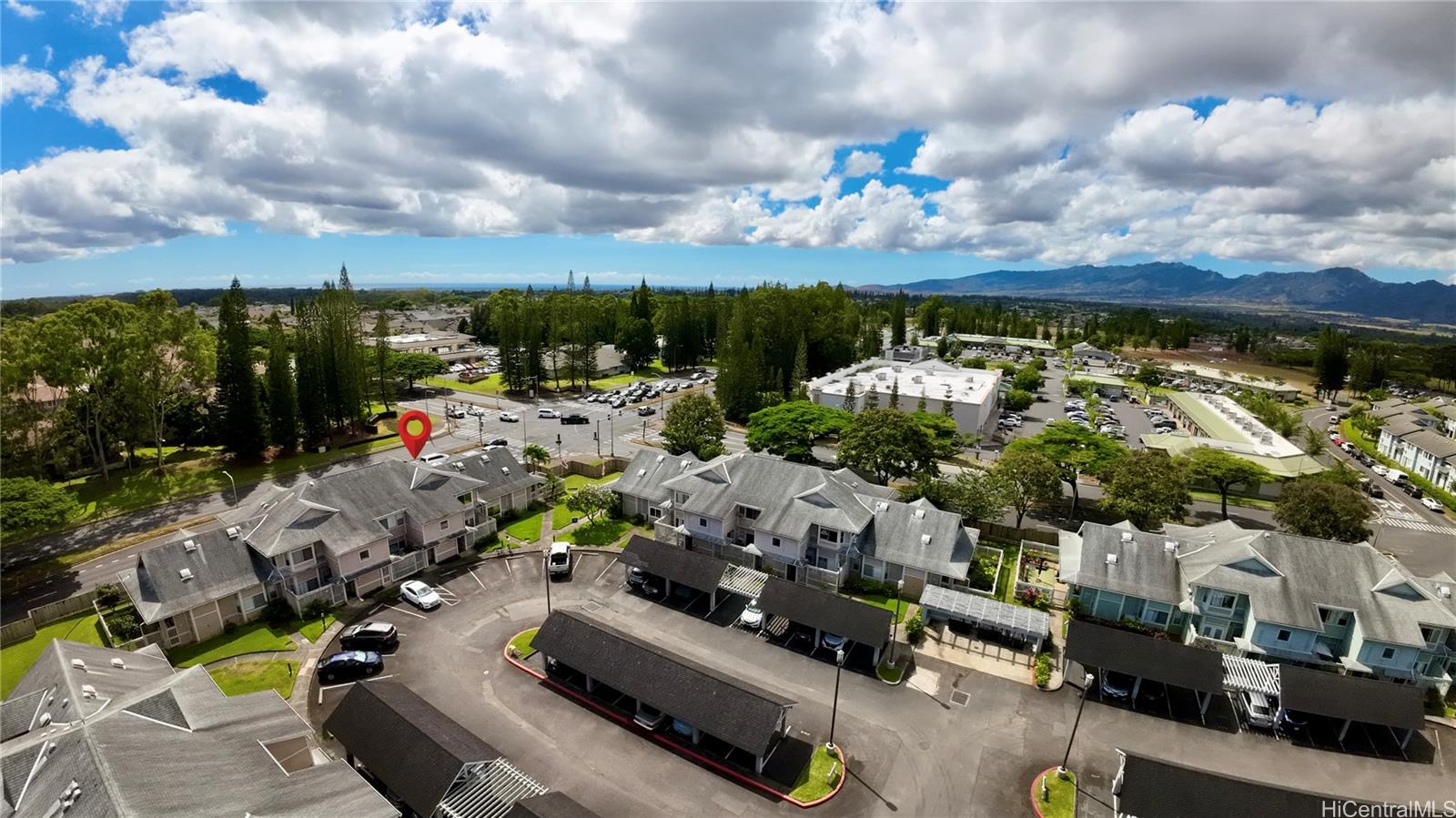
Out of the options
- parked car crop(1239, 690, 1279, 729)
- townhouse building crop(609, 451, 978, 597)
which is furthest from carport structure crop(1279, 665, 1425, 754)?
townhouse building crop(609, 451, 978, 597)

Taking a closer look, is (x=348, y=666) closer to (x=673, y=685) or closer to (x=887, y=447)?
(x=673, y=685)

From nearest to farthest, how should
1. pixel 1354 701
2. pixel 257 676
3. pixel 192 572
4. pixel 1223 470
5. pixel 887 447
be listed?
pixel 1354 701
pixel 257 676
pixel 192 572
pixel 887 447
pixel 1223 470

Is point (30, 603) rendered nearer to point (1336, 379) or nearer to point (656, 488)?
point (656, 488)

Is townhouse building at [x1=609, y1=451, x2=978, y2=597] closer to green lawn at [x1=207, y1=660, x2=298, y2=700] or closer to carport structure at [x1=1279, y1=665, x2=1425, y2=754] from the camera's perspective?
carport structure at [x1=1279, y1=665, x2=1425, y2=754]

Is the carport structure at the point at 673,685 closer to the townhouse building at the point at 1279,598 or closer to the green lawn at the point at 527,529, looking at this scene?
the green lawn at the point at 527,529

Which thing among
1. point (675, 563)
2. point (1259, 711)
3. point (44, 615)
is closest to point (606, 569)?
point (675, 563)

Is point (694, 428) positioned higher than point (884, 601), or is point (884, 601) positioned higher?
point (694, 428)
